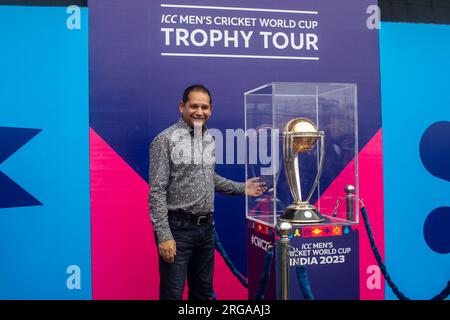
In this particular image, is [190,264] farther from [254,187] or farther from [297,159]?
[297,159]

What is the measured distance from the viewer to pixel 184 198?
2607mm

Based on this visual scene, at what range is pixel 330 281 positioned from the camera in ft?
8.14

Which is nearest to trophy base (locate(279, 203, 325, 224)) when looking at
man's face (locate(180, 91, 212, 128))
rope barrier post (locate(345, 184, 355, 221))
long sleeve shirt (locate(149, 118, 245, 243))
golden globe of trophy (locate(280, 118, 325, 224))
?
golden globe of trophy (locate(280, 118, 325, 224))

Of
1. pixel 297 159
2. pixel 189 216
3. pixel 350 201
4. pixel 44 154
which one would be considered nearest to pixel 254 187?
pixel 297 159

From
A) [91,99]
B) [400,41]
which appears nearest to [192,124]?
[91,99]

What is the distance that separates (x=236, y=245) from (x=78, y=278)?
107 cm

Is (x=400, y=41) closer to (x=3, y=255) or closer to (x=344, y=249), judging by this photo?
(x=344, y=249)

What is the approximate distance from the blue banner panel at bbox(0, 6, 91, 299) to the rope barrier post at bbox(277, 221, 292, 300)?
1.42 m

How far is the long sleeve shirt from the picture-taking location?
251 cm

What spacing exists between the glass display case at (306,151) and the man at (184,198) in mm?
166

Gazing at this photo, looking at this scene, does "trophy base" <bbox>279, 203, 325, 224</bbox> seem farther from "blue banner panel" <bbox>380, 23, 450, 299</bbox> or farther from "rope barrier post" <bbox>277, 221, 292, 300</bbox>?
"blue banner panel" <bbox>380, 23, 450, 299</bbox>

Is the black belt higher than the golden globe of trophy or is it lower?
lower

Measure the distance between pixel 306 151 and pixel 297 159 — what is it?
0.10 m
